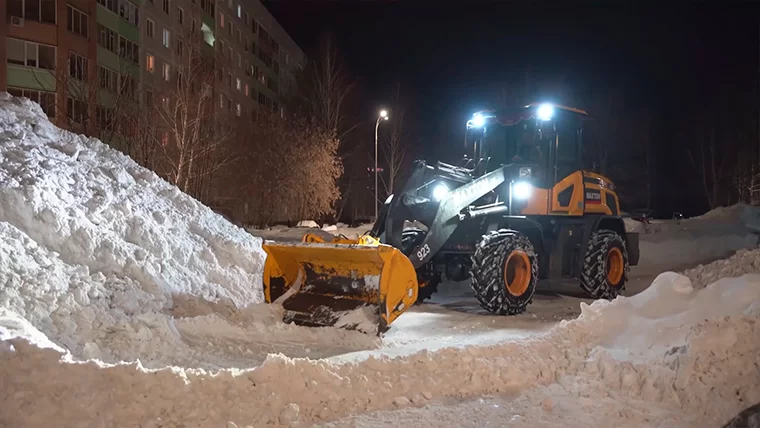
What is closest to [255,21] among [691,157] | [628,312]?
[691,157]

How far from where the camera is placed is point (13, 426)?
4.72 m

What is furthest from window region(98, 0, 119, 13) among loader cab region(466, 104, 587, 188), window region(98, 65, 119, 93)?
loader cab region(466, 104, 587, 188)

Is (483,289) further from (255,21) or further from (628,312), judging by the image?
(255,21)

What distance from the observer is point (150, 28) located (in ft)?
133

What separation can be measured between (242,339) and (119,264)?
2.69m

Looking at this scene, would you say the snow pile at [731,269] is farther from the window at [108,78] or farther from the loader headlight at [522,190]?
the window at [108,78]

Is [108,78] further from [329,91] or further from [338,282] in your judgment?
[338,282]

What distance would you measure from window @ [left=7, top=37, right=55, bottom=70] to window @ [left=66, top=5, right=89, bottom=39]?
1.52m

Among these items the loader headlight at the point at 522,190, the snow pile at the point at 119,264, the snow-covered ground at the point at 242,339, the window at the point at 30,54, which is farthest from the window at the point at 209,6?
the loader headlight at the point at 522,190

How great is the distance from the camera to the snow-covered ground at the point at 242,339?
512 cm

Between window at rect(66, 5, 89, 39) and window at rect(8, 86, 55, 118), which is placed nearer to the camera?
window at rect(8, 86, 55, 118)

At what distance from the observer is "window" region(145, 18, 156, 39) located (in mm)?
40312

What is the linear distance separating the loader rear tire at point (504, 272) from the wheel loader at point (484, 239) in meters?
0.02

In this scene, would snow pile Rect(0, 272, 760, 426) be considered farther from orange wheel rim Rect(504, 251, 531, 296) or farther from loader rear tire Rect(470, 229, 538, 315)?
orange wheel rim Rect(504, 251, 531, 296)
